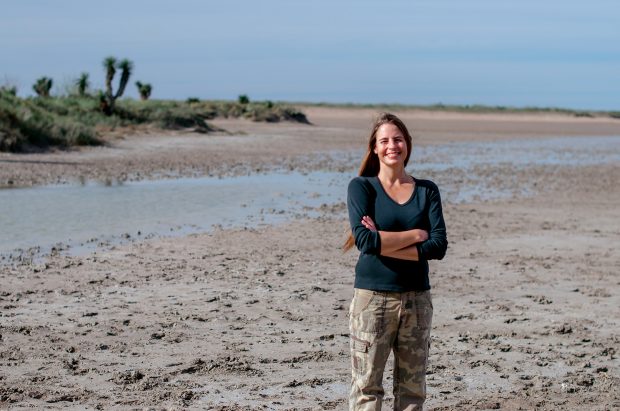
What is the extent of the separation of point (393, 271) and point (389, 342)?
35 centimetres

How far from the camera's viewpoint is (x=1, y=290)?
9586mm

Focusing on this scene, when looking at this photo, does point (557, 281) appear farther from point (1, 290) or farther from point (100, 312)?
point (1, 290)

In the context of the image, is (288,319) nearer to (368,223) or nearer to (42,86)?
(368,223)

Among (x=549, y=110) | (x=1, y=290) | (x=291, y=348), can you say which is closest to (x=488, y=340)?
(x=291, y=348)

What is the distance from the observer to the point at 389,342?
4891mm

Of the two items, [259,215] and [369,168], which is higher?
[369,168]

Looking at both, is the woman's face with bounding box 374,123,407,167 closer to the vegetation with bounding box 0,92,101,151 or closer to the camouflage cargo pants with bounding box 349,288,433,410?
the camouflage cargo pants with bounding box 349,288,433,410

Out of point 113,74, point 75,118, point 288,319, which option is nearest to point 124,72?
point 113,74

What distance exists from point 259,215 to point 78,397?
976 cm

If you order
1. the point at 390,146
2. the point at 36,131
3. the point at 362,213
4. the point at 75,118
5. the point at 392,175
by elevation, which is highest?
the point at 390,146

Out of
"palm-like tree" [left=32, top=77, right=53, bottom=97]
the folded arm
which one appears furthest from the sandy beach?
"palm-like tree" [left=32, top=77, right=53, bottom=97]

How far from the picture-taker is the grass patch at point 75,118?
90.0ft

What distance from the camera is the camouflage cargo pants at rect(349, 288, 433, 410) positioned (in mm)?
4805

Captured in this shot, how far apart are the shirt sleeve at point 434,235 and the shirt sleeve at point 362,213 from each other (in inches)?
8.6
